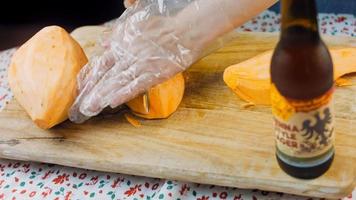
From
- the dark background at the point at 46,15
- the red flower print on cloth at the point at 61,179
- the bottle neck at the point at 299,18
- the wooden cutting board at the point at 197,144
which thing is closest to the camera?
the bottle neck at the point at 299,18

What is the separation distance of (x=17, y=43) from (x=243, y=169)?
901 millimetres

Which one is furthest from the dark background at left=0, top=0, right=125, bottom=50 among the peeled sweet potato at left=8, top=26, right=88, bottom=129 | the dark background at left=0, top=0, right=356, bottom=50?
the peeled sweet potato at left=8, top=26, right=88, bottom=129

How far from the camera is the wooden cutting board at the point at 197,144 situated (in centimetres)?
64

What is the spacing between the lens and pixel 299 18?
0.53 m

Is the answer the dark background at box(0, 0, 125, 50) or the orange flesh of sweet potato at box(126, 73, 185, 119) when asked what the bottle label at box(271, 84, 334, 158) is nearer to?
the orange flesh of sweet potato at box(126, 73, 185, 119)

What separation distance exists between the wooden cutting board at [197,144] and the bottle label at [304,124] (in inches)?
2.4

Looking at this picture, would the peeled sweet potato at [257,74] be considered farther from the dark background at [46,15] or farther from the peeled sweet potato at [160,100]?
the dark background at [46,15]

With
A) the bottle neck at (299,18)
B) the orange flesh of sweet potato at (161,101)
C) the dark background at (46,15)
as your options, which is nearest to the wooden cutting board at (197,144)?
the orange flesh of sweet potato at (161,101)

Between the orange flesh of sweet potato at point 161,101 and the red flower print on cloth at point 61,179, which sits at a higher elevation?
the orange flesh of sweet potato at point 161,101

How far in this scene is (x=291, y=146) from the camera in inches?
22.6

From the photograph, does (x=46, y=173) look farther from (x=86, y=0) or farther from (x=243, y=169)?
(x=86, y=0)

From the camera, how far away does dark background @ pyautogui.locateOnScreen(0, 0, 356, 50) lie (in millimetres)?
1229

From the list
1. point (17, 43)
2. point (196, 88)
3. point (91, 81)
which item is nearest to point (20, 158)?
point (91, 81)

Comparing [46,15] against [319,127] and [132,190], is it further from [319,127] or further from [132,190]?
[319,127]
